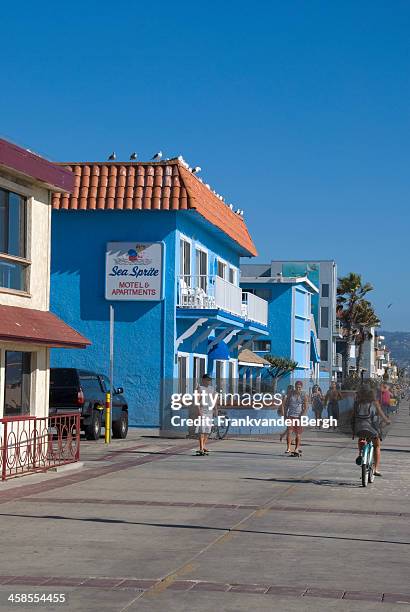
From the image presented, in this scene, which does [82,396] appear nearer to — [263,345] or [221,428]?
[221,428]

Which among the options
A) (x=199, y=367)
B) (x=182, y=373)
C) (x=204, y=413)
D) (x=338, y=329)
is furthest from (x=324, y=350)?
(x=204, y=413)

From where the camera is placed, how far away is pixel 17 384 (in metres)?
19.9

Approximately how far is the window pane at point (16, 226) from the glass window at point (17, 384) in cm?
187

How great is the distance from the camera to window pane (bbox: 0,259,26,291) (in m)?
19.6

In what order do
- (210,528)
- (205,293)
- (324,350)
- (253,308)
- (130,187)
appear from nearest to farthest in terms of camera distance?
(210,528)
(130,187)
(205,293)
(253,308)
(324,350)

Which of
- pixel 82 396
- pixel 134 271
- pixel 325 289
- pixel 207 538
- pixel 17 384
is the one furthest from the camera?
pixel 325 289

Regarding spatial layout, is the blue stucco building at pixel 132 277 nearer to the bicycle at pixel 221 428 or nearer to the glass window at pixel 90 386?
the bicycle at pixel 221 428

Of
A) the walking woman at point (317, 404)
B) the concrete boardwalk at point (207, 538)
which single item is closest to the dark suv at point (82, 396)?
the concrete boardwalk at point (207, 538)

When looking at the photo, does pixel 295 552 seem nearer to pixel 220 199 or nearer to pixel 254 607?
pixel 254 607

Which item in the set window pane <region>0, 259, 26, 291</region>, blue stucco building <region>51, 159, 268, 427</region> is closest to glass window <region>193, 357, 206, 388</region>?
blue stucco building <region>51, 159, 268, 427</region>

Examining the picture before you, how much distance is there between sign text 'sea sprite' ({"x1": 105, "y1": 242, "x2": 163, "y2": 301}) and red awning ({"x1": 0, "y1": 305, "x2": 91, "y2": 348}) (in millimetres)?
13821

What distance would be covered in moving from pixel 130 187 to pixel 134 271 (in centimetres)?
263

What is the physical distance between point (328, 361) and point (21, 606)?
9933cm

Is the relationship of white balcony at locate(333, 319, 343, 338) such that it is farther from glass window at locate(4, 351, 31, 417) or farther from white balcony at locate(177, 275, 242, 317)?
glass window at locate(4, 351, 31, 417)
